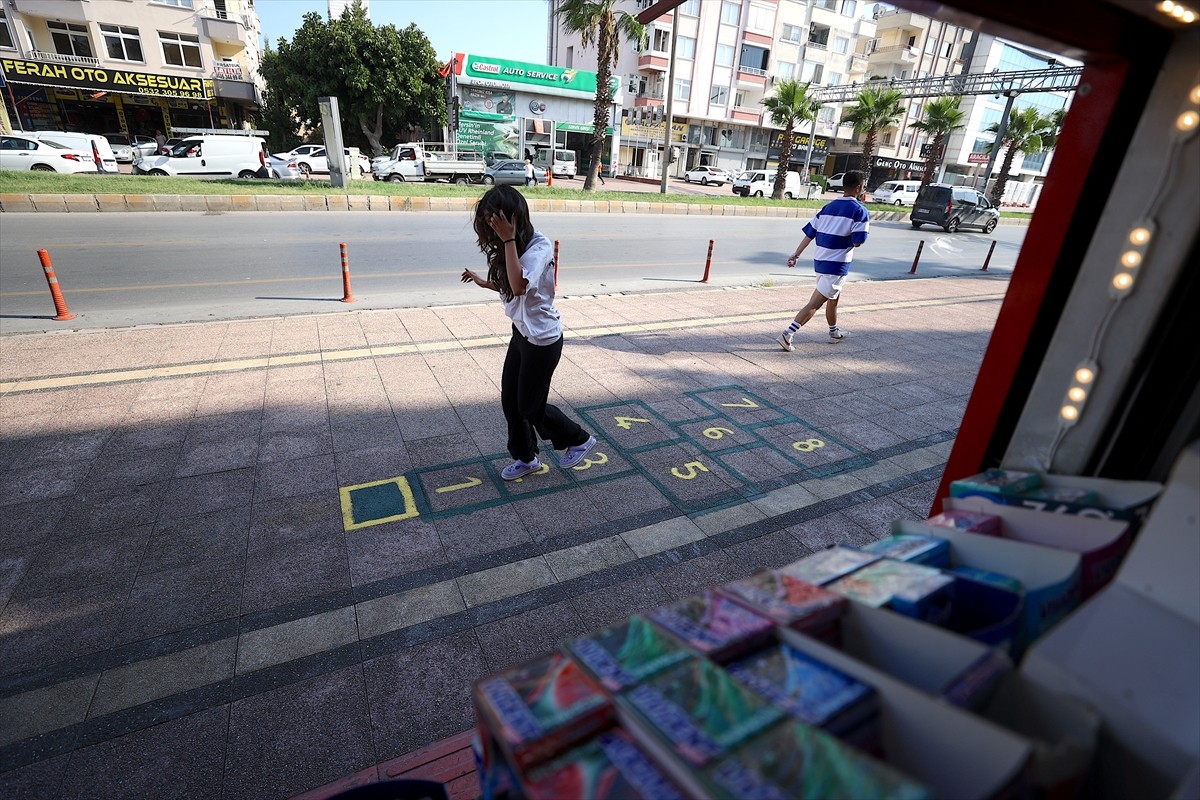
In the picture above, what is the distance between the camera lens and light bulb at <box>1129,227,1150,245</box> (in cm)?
174

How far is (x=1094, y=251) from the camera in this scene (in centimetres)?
188

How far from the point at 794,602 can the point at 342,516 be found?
3.41m

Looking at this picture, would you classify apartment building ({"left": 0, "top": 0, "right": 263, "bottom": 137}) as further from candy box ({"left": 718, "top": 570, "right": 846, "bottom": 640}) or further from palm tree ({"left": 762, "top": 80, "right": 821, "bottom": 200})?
candy box ({"left": 718, "top": 570, "right": 846, "bottom": 640})

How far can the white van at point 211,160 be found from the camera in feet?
70.9

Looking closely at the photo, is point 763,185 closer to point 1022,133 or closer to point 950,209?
point 950,209

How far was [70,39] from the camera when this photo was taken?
2923 centimetres

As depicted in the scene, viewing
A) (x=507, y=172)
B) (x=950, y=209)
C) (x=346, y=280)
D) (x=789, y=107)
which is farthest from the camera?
(x=789, y=107)

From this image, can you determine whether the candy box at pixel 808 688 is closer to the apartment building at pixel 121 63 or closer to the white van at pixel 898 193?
the apartment building at pixel 121 63

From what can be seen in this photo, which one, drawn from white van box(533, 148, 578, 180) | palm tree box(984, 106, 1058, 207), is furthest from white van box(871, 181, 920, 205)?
white van box(533, 148, 578, 180)

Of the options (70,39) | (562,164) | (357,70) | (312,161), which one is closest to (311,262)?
(312,161)

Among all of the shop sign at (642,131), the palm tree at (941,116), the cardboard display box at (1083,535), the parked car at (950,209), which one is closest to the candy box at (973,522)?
the cardboard display box at (1083,535)

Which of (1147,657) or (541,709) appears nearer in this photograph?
(541,709)

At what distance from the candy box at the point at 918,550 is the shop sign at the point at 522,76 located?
39648 millimetres

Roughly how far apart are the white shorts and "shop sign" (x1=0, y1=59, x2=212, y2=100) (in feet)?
123
